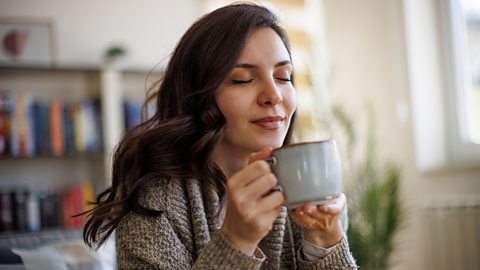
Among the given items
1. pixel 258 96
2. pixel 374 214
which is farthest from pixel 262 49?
pixel 374 214

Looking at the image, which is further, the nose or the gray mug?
the nose

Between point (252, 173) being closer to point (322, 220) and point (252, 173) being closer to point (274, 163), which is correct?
point (274, 163)

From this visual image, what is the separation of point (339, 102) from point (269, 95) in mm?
2467

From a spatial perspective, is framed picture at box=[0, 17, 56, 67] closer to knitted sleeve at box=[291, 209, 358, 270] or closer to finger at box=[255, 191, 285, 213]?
knitted sleeve at box=[291, 209, 358, 270]

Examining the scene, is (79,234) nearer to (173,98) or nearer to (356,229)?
(173,98)

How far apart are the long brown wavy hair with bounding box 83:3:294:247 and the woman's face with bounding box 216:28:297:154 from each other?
0.8 inches

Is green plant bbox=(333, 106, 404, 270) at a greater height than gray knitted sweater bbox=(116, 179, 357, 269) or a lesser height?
lesser

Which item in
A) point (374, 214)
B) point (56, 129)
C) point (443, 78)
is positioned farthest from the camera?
point (56, 129)

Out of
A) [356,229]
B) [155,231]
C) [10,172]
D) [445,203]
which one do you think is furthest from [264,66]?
[10,172]

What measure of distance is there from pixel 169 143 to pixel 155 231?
18cm

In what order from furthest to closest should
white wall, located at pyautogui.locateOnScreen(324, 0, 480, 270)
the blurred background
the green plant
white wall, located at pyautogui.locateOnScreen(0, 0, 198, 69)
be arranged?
white wall, located at pyautogui.locateOnScreen(0, 0, 198, 69), white wall, located at pyautogui.locateOnScreen(324, 0, 480, 270), the blurred background, the green plant

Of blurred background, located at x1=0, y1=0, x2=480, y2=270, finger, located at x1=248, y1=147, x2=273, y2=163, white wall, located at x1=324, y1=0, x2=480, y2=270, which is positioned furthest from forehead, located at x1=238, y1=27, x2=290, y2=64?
white wall, located at x1=324, y1=0, x2=480, y2=270

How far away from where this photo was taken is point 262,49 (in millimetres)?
1003

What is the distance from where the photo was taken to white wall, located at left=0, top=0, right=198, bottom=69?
3.49m
